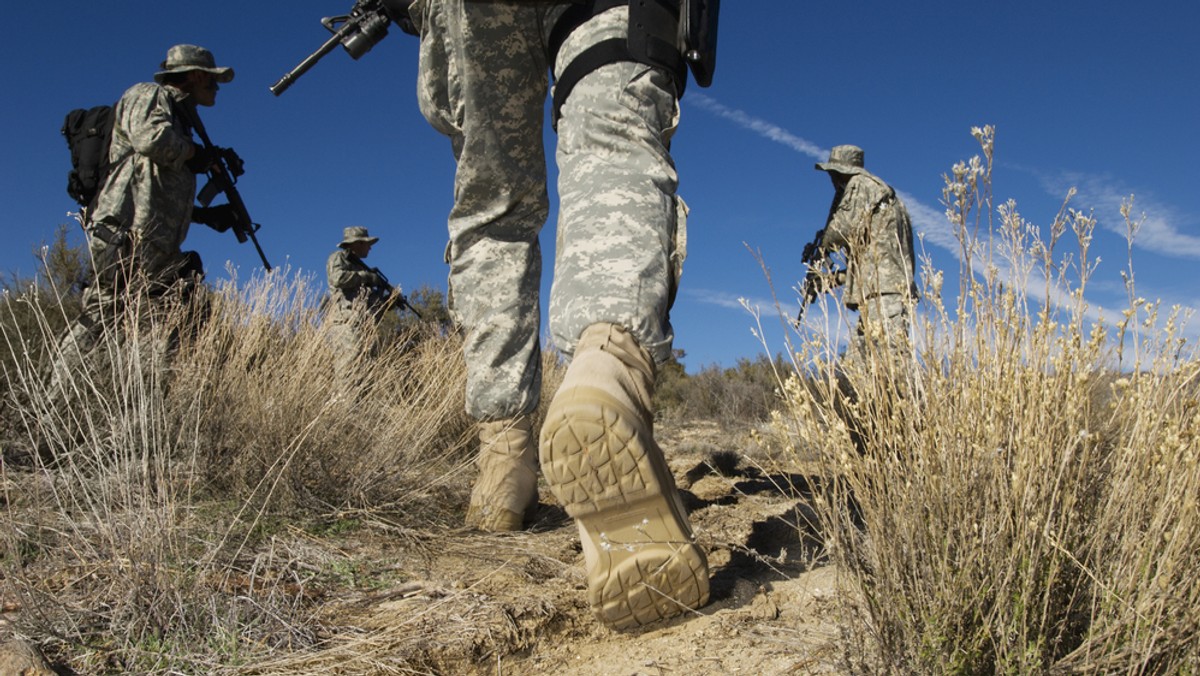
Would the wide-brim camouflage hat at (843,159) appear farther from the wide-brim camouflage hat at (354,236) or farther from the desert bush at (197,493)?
the wide-brim camouflage hat at (354,236)

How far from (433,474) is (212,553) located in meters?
1.25

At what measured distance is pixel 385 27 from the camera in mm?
2973

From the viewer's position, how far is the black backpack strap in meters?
1.48

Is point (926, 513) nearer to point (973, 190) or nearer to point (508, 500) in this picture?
point (973, 190)

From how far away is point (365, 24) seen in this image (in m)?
2.94

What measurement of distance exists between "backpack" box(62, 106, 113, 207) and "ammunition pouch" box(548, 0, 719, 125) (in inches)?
181

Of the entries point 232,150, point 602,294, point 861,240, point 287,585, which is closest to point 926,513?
point 861,240

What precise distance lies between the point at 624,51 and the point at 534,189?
26.0 inches

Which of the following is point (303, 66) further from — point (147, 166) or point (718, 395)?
point (718, 395)

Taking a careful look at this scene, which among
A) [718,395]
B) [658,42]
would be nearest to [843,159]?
[718,395]

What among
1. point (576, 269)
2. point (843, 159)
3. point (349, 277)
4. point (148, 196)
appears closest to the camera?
point (576, 269)

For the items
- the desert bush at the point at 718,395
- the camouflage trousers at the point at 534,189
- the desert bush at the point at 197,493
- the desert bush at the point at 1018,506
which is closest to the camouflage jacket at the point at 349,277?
the desert bush at the point at 718,395

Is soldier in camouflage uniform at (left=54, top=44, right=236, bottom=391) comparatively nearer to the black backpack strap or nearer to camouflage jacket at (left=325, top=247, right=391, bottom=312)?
the black backpack strap

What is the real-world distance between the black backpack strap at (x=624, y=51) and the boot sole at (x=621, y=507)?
0.66 m
